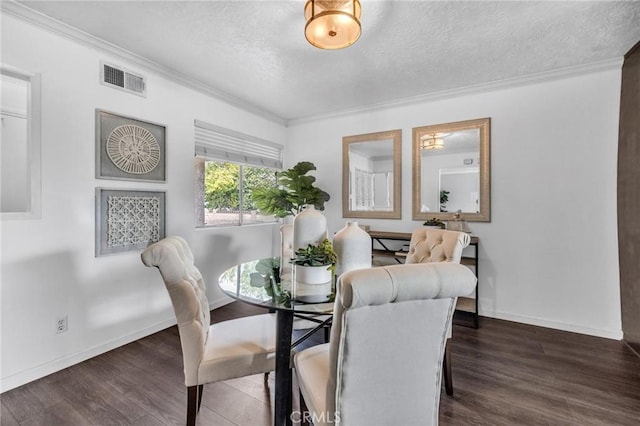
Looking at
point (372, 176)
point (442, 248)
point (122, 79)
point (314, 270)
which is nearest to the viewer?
point (314, 270)

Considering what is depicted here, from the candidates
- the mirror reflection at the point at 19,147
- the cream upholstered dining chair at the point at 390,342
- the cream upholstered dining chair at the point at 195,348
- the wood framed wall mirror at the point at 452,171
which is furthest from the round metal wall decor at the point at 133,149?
the wood framed wall mirror at the point at 452,171

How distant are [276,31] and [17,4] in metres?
1.64

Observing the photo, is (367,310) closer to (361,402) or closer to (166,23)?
(361,402)

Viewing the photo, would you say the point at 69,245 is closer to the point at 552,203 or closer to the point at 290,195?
the point at 290,195

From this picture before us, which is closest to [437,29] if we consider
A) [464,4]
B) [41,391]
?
[464,4]

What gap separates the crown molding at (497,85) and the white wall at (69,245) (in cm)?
230

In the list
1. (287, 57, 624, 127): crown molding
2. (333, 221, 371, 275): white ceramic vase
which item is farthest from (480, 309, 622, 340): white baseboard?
(287, 57, 624, 127): crown molding

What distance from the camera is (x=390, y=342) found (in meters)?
0.94

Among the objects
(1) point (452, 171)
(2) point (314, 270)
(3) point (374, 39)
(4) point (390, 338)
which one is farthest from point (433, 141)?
(4) point (390, 338)

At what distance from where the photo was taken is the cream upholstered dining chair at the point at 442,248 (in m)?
1.87

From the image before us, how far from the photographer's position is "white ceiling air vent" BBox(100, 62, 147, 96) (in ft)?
7.81

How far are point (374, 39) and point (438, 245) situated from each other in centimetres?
165

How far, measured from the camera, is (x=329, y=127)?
416cm

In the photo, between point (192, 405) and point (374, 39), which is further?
point (374, 39)
